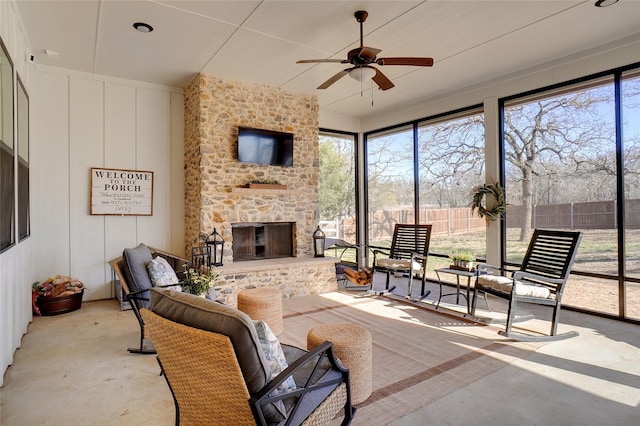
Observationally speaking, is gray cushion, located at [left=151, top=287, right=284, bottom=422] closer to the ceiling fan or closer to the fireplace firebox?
the ceiling fan

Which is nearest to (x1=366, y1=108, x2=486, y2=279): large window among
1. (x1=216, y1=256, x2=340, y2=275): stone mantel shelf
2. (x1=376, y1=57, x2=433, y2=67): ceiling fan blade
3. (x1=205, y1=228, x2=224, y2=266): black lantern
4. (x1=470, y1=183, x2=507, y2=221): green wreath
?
(x1=470, y1=183, x2=507, y2=221): green wreath

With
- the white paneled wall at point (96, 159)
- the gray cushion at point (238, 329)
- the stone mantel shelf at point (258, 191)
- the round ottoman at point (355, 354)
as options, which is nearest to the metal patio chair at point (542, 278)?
the round ottoman at point (355, 354)

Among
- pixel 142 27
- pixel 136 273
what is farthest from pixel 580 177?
pixel 142 27

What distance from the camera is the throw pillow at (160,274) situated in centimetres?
348

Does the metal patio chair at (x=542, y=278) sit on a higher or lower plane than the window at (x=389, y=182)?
lower

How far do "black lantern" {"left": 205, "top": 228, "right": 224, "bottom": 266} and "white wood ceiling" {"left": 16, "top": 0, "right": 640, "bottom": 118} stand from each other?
2.39m

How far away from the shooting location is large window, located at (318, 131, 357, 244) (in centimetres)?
739

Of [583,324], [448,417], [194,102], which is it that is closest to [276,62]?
[194,102]

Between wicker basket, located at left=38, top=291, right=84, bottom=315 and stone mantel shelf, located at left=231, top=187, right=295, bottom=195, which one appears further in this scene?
stone mantel shelf, located at left=231, top=187, right=295, bottom=195

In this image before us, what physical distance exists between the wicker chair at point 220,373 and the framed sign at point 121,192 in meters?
4.15

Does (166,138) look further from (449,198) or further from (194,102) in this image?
(449,198)

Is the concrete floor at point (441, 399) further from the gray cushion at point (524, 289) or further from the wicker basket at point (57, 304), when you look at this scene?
the wicker basket at point (57, 304)

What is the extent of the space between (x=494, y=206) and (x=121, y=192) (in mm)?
5608

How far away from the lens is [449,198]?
620cm
